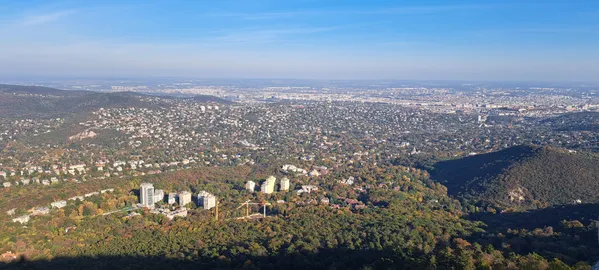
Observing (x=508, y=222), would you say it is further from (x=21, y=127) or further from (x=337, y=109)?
(x=337, y=109)

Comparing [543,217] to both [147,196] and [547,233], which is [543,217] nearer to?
[547,233]

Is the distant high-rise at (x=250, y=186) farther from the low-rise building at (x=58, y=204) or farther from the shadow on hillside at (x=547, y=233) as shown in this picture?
Result: the shadow on hillside at (x=547, y=233)

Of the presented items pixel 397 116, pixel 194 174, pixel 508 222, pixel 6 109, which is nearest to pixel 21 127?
pixel 6 109

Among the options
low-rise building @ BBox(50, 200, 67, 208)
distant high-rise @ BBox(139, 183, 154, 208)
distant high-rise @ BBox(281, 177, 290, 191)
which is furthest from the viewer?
distant high-rise @ BBox(281, 177, 290, 191)

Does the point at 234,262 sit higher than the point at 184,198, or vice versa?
the point at 234,262

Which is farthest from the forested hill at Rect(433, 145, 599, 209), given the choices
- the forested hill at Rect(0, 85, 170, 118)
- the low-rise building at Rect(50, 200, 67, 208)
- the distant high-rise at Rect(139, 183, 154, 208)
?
the forested hill at Rect(0, 85, 170, 118)

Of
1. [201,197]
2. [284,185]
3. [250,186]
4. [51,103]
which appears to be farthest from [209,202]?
[51,103]

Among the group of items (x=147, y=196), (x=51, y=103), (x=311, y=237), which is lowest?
(x=147, y=196)

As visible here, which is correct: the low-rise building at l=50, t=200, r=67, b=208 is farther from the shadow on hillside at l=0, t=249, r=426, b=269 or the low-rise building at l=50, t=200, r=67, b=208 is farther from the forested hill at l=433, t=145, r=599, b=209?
the forested hill at l=433, t=145, r=599, b=209
